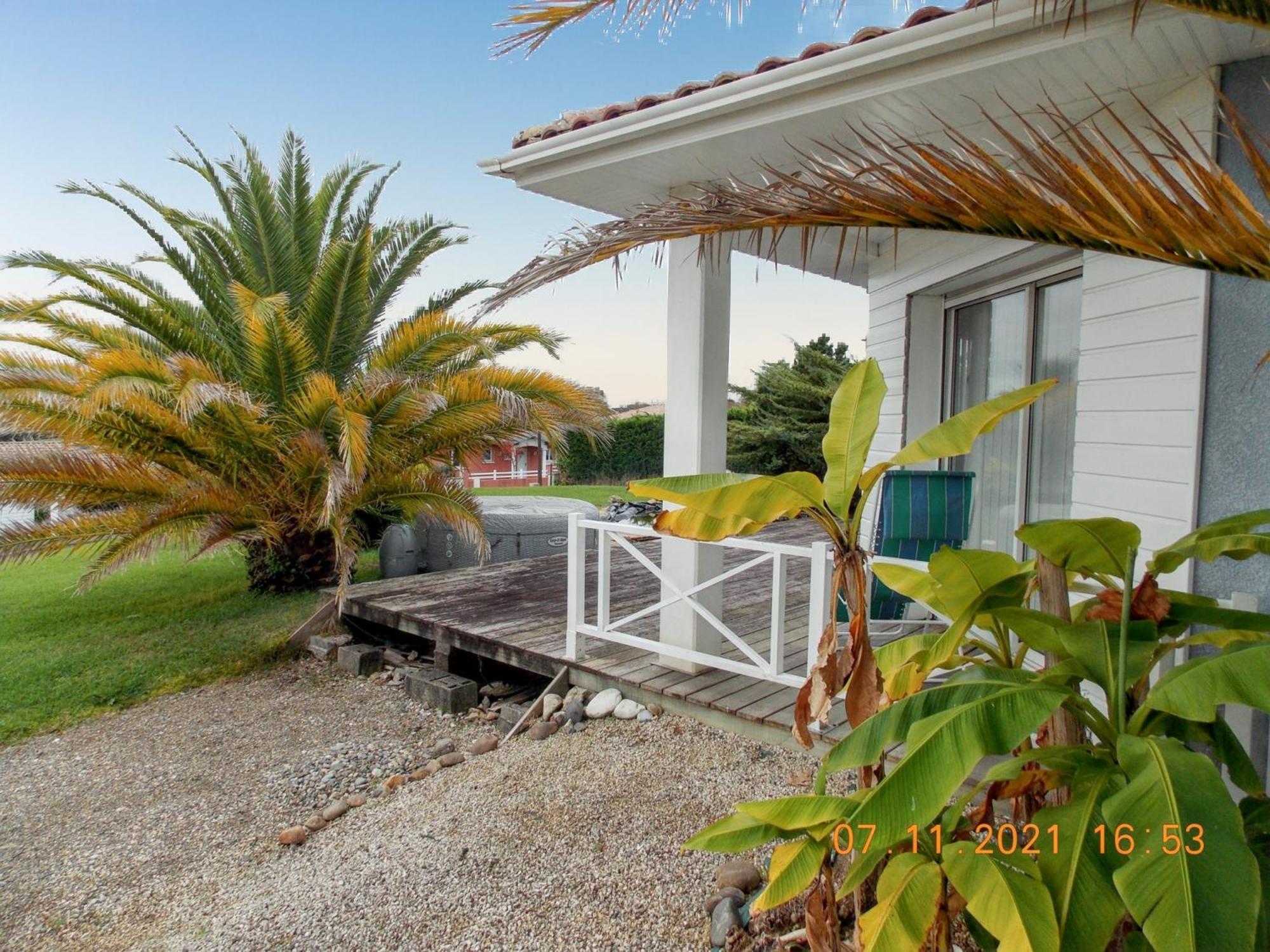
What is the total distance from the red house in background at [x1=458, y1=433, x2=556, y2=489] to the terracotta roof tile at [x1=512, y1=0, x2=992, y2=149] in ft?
13.3

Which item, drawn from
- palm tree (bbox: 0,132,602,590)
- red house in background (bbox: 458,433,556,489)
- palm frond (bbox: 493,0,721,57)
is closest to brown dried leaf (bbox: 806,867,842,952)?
palm frond (bbox: 493,0,721,57)

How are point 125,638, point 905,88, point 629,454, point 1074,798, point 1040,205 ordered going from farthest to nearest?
point 629,454 → point 125,638 → point 905,88 → point 1040,205 → point 1074,798

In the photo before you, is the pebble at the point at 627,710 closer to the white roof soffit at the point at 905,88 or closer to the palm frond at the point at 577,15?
the white roof soffit at the point at 905,88

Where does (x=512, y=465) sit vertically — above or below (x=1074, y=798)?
below

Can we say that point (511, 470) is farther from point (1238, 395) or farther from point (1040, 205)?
point (1040, 205)

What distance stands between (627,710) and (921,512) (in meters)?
2.06

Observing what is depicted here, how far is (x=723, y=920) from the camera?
2.52 meters

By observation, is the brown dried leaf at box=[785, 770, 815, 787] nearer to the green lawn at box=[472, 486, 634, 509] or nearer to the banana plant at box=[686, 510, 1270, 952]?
the banana plant at box=[686, 510, 1270, 952]

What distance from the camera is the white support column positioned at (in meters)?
4.28

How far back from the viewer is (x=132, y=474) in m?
6.70

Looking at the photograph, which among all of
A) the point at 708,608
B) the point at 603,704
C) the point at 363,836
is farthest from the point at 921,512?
the point at 363,836

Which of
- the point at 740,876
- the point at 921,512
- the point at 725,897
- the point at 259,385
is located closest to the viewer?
the point at 725,897

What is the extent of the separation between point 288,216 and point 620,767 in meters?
7.14

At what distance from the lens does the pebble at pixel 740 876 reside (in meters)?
2.74
